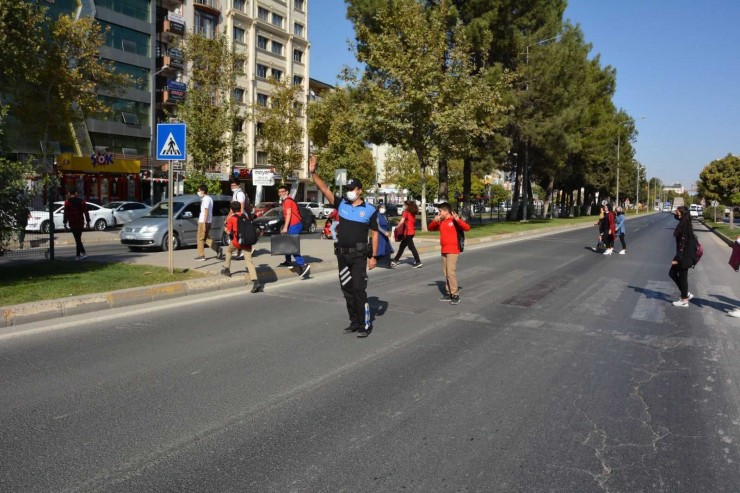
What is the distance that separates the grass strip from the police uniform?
4195 mm

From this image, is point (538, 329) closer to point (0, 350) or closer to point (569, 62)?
point (0, 350)

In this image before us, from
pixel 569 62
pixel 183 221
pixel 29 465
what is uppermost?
pixel 569 62

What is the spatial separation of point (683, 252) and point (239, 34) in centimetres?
5118

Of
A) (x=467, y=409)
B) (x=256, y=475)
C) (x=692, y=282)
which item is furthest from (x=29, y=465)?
(x=692, y=282)

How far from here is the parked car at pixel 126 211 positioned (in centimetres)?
2861

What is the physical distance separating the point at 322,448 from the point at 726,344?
5607 millimetres

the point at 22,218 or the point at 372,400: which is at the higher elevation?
the point at 22,218

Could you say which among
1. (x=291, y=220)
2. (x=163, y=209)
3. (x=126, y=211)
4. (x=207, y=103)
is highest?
(x=207, y=103)

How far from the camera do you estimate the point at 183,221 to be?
16938mm

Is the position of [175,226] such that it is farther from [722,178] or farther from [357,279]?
[722,178]

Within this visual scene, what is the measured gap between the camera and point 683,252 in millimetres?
9383

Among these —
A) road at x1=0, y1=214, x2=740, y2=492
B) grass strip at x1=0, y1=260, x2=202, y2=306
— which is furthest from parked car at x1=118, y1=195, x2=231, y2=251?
road at x1=0, y1=214, x2=740, y2=492

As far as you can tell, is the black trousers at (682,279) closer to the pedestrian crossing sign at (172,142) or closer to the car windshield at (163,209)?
the pedestrian crossing sign at (172,142)

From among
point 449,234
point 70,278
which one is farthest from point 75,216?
point 449,234
